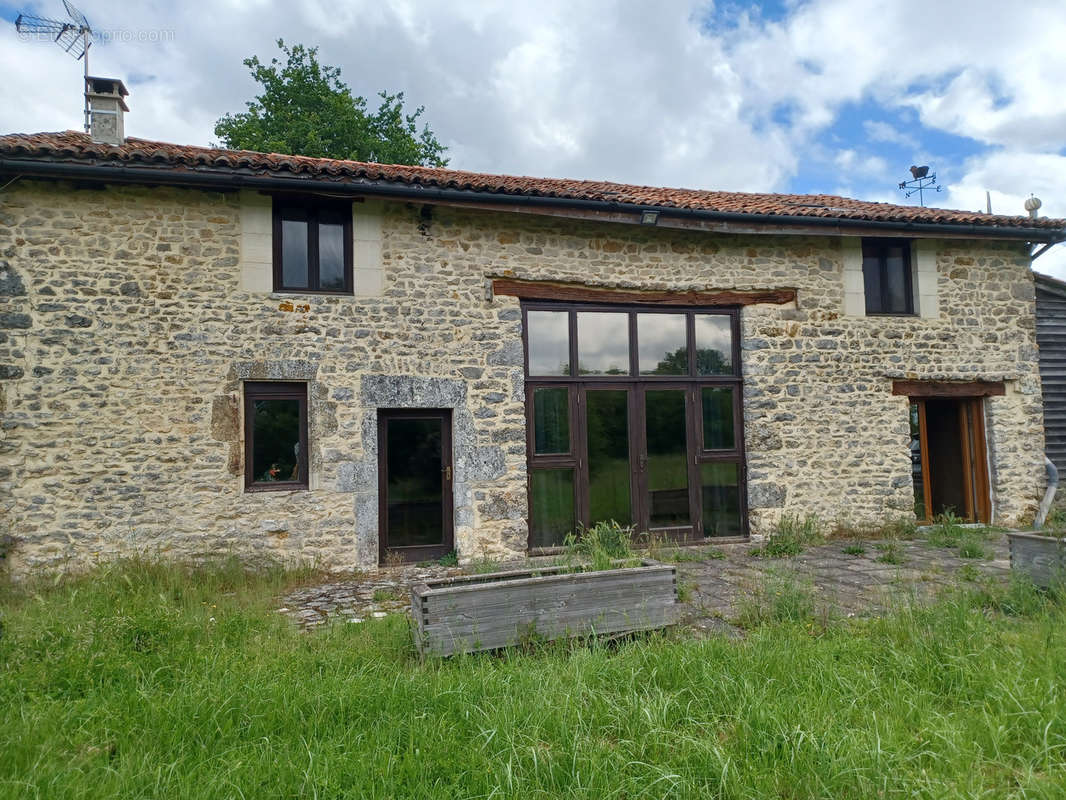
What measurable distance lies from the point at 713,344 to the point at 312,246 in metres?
5.02

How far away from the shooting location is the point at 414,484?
7453mm

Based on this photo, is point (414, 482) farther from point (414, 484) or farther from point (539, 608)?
point (539, 608)

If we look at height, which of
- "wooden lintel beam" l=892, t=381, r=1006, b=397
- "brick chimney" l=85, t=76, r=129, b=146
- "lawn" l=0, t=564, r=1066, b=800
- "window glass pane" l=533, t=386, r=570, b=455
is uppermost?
"brick chimney" l=85, t=76, r=129, b=146

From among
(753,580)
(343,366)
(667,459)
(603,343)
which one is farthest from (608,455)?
(343,366)

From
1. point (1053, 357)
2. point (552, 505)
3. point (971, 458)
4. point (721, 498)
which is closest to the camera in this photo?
point (552, 505)

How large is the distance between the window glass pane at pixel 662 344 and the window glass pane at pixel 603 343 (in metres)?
0.21

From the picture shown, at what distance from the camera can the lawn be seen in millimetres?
2375

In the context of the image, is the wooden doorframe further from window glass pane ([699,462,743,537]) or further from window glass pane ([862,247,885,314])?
window glass pane ([699,462,743,537])

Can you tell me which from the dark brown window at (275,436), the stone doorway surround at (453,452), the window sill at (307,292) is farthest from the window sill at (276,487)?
the window sill at (307,292)

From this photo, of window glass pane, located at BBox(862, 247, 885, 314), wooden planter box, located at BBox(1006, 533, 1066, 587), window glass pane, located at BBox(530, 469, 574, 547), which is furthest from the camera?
window glass pane, located at BBox(862, 247, 885, 314)

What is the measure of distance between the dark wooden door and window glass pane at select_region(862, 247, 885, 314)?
19.7 feet

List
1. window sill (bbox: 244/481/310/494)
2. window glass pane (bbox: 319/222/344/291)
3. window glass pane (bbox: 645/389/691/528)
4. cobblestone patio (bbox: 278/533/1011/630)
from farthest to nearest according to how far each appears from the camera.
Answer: window glass pane (bbox: 645/389/691/528) → window glass pane (bbox: 319/222/344/291) → window sill (bbox: 244/481/310/494) → cobblestone patio (bbox: 278/533/1011/630)

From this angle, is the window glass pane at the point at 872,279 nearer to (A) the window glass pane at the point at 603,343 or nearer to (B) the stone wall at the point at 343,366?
(B) the stone wall at the point at 343,366

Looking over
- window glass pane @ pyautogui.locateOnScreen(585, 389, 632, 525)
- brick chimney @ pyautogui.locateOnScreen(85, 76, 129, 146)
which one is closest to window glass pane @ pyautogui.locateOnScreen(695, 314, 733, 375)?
window glass pane @ pyautogui.locateOnScreen(585, 389, 632, 525)
